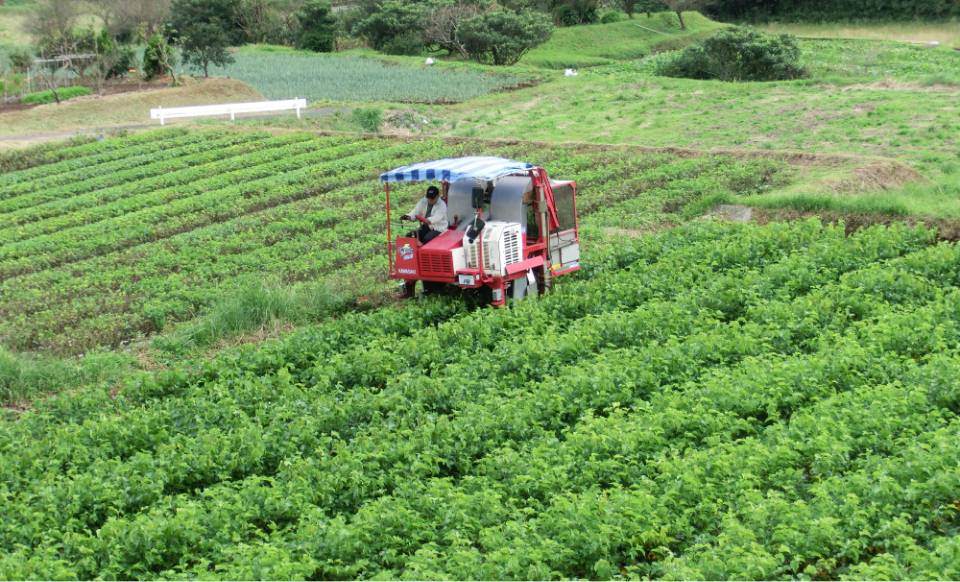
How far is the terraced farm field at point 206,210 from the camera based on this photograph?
67.1 ft

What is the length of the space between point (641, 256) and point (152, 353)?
8367 mm

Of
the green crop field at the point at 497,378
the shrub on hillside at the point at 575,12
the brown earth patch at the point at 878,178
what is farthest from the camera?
the shrub on hillside at the point at 575,12

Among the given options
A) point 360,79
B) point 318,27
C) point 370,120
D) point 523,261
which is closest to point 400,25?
point 318,27

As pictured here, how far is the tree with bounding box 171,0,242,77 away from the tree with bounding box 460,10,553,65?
11.6 metres

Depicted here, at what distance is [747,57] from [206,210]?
28.1 metres

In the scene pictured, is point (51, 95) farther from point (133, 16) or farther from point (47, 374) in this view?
point (47, 374)

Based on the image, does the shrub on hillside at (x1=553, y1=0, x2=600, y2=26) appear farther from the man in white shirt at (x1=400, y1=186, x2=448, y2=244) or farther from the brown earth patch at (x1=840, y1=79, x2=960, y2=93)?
the man in white shirt at (x1=400, y1=186, x2=448, y2=244)

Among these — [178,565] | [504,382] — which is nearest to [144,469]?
[178,565]

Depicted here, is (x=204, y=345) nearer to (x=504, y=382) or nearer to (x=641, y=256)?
(x=504, y=382)

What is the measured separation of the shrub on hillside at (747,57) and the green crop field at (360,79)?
7.65 metres

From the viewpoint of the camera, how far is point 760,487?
11297 mm

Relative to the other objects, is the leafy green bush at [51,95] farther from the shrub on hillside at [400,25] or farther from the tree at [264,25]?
the tree at [264,25]

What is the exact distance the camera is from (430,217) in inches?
734

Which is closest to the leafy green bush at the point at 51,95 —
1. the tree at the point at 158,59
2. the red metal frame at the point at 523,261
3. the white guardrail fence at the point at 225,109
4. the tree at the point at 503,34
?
the tree at the point at 158,59
